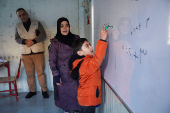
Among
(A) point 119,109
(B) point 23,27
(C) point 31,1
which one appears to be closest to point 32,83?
(B) point 23,27

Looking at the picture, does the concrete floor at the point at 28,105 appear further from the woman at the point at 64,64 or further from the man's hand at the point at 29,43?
the man's hand at the point at 29,43

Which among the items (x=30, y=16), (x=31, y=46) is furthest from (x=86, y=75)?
(x=30, y=16)

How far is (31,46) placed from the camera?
278 cm

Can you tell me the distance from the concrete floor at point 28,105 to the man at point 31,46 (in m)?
0.14

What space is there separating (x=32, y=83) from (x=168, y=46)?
294 cm

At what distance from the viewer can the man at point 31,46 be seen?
275 cm

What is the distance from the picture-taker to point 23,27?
281cm

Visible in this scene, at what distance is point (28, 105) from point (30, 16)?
186cm

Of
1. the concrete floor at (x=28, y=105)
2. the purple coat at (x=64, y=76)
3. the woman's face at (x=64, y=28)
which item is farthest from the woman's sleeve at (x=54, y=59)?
the concrete floor at (x=28, y=105)

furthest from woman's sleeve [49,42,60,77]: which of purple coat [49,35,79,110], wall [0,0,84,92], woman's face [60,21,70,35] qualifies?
wall [0,0,84,92]

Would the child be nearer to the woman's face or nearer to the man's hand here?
the woman's face

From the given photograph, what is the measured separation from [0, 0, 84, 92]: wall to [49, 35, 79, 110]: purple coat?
140 cm

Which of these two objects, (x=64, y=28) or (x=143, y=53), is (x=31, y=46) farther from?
(x=143, y=53)

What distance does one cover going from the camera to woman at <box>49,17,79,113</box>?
1848 millimetres
